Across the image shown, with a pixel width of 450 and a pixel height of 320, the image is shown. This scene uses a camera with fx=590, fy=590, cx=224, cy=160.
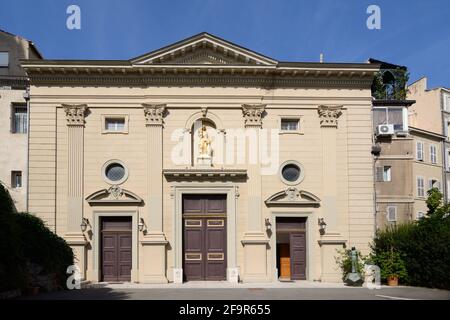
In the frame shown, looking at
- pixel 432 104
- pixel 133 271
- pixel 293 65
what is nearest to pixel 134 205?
pixel 133 271

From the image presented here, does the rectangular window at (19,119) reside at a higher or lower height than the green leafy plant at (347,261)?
higher

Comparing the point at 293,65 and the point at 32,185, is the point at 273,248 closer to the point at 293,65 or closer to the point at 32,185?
the point at 293,65

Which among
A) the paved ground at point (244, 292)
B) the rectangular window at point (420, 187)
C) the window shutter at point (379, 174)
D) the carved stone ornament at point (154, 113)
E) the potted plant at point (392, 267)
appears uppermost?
the carved stone ornament at point (154, 113)

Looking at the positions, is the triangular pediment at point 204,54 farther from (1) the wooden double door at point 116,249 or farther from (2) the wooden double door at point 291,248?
(2) the wooden double door at point 291,248

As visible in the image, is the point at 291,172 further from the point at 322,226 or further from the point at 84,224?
the point at 84,224

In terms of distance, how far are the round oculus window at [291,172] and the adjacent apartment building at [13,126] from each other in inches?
470

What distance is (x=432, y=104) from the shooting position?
42.5m

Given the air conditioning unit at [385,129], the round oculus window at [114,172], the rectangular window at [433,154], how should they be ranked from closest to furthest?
the round oculus window at [114,172]
the air conditioning unit at [385,129]
the rectangular window at [433,154]

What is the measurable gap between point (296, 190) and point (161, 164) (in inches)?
246

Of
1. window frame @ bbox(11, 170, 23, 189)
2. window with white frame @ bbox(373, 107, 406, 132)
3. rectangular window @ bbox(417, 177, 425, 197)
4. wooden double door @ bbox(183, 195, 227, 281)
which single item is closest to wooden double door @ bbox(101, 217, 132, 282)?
wooden double door @ bbox(183, 195, 227, 281)

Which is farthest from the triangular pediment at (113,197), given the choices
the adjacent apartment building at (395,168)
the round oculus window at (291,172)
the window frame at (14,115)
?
the adjacent apartment building at (395,168)

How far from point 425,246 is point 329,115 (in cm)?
741

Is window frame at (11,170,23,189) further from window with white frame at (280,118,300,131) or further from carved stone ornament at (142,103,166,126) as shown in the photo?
window with white frame at (280,118,300,131)

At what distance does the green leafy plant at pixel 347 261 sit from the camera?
83.1ft
